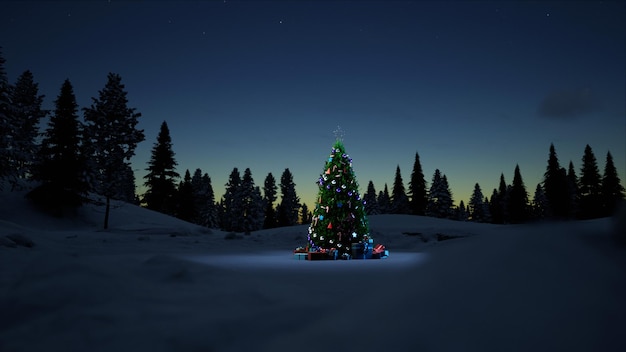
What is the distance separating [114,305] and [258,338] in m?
1.34

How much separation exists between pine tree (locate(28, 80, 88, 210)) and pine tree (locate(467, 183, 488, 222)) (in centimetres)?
7001

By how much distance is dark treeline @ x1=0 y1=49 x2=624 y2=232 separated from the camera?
23969 mm

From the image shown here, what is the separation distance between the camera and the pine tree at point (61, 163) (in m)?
24.4

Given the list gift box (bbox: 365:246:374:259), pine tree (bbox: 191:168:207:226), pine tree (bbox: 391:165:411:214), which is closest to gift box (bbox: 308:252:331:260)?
gift box (bbox: 365:246:374:259)

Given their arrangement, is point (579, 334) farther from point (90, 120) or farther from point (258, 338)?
point (90, 120)

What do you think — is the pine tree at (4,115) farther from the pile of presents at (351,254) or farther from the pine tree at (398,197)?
the pine tree at (398,197)

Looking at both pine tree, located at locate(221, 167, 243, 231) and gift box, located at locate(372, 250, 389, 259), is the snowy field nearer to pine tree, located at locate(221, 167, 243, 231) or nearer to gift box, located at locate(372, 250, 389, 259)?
gift box, located at locate(372, 250, 389, 259)

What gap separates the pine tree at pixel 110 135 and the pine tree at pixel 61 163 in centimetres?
82

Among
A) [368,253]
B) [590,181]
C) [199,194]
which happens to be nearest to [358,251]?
[368,253]

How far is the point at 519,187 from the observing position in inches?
2004

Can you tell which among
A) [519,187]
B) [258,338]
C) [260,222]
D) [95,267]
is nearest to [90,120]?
[95,267]

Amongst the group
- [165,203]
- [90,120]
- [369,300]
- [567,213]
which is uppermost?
[90,120]

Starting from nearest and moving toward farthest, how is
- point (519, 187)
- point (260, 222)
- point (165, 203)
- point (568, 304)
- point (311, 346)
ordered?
point (568, 304) < point (311, 346) < point (165, 203) < point (519, 187) < point (260, 222)

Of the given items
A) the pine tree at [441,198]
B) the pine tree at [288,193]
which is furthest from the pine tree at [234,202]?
the pine tree at [441,198]
